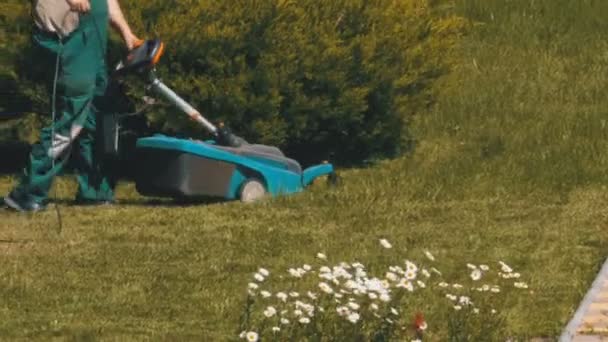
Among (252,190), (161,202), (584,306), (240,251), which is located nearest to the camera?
(584,306)

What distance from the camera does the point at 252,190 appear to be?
10602 mm

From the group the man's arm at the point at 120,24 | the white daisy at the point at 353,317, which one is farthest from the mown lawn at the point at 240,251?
the man's arm at the point at 120,24

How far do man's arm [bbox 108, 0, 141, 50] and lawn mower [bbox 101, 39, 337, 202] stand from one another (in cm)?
12

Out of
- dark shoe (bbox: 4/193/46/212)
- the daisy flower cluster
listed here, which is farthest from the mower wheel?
the daisy flower cluster

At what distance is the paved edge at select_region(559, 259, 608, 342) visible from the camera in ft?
23.9

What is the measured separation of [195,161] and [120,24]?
0.91 metres

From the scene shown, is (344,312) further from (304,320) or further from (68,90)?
(68,90)

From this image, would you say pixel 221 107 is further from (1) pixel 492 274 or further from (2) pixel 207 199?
(1) pixel 492 274

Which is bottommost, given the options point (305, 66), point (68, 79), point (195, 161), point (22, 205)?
point (22, 205)

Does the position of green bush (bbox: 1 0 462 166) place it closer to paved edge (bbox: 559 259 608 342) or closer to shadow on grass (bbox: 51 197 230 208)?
shadow on grass (bbox: 51 197 230 208)

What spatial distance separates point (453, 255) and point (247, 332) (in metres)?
2.51

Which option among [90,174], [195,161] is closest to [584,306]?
[195,161]

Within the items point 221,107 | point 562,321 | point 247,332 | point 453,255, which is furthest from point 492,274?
point 221,107

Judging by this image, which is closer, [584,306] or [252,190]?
[584,306]
